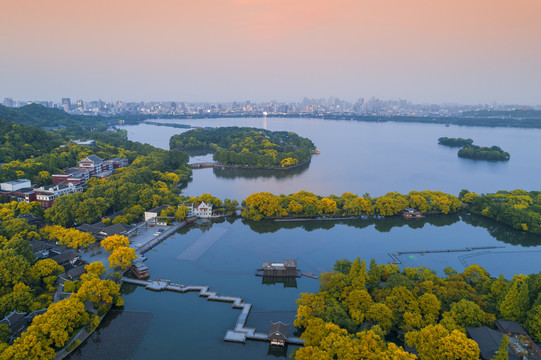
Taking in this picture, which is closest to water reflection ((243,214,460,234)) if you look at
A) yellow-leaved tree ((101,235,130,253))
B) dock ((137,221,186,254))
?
dock ((137,221,186,254))

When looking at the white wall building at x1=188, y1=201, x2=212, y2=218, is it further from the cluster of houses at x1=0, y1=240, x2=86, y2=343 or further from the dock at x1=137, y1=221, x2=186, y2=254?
the cluster of houses at x1=0, y1=240, x2=86, y2=343

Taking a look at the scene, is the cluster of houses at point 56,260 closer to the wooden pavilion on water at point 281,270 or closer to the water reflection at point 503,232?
the wooden pavilion on water at point 281,270

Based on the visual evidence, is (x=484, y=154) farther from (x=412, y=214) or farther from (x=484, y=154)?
(x=412, y=214)

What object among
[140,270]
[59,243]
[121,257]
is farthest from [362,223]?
[59,243]

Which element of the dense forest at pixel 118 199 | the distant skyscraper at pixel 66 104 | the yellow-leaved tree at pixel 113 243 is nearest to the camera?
the yellow-leaved tree at pixel 113 243

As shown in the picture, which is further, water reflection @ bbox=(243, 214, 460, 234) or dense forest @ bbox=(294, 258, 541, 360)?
water reflection @ bbox=(243, 214, 460, 234)

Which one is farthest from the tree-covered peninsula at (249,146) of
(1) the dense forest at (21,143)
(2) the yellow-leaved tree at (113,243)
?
(2) the yellow-leaved tree at (113,243)
